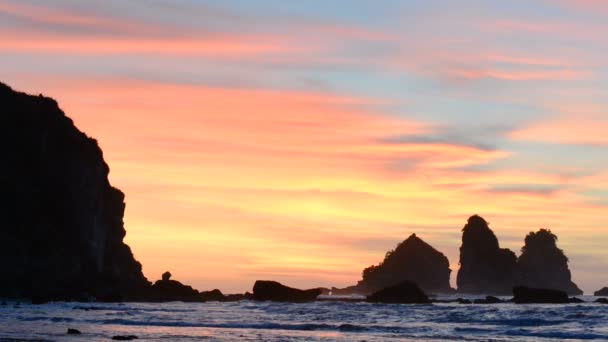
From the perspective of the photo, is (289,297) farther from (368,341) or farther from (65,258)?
(368,341)

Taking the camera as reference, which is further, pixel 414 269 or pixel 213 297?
pixel 414 269

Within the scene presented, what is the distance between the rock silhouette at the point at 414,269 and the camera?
618 ft

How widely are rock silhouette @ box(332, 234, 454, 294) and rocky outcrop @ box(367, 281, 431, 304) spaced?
93.0m

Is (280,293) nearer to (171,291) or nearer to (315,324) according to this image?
(171,291)

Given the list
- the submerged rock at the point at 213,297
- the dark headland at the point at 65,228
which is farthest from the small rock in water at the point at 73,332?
the submerged rock at the point at 213,297

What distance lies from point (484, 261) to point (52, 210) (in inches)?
3660

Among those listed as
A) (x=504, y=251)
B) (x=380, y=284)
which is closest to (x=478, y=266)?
(x=504, y=251)

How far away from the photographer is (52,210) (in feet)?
347

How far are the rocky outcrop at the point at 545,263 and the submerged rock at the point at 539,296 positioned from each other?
94240mm

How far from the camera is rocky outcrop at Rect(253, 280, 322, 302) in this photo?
10200 cm

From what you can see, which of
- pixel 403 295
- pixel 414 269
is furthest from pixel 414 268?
pixel 403 295

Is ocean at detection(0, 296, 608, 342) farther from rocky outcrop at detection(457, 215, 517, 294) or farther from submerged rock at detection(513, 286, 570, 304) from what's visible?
rocky outcrop at detection(457, 215, 517, 294)

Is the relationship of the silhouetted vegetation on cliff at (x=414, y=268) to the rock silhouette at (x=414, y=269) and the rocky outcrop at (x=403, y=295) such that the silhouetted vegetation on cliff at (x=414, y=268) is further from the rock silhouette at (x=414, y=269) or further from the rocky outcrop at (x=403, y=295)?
the rocky outcrop at (x=403, y=295)

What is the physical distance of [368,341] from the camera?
44.0m
